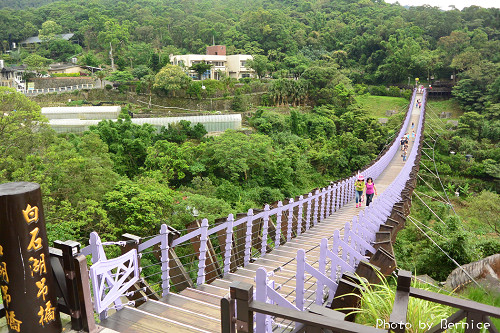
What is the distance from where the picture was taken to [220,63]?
4309 cm

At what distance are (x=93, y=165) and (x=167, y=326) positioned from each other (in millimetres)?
11881

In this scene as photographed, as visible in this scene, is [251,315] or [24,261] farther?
[24,261]

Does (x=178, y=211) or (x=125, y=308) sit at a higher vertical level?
(x=125, y=308)

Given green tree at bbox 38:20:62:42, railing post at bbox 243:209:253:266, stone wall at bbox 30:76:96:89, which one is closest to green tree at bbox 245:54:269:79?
stone wall at bbox 30:76:96:89

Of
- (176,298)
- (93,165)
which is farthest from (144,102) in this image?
(176,298)

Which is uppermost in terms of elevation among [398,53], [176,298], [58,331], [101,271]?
[398,53]

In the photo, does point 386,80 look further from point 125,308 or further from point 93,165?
point 125,308

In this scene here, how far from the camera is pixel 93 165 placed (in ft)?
45.6

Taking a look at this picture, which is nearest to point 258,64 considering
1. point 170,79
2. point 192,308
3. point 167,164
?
point 170,79

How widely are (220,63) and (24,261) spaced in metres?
42.6

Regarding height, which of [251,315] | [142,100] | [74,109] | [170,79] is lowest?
[251,315]

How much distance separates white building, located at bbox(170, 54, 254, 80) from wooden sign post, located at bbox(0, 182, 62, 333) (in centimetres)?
3987

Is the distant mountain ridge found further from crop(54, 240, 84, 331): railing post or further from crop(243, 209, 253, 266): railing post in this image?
crop(54, 240, 84, 331): railing post

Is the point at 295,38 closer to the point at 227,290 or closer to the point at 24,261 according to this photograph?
the point at 227,290
